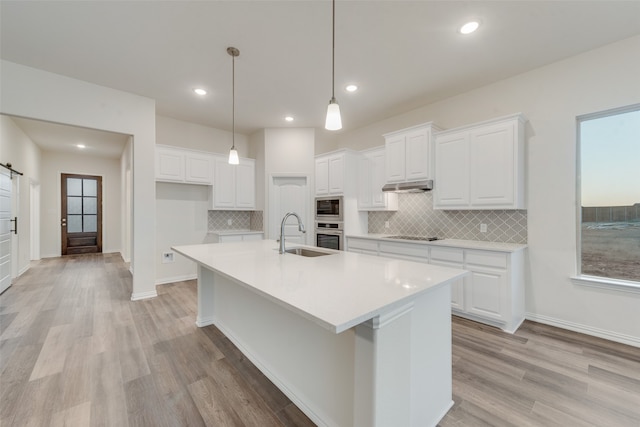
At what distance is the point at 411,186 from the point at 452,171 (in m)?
0.53

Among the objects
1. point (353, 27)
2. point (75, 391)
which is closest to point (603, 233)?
point (353, 27)

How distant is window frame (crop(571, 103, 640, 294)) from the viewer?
8.33 ft

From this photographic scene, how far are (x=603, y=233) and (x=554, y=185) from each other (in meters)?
0.65

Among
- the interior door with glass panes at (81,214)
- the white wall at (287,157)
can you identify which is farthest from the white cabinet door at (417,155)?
the interior door with glass panes at (81,214)

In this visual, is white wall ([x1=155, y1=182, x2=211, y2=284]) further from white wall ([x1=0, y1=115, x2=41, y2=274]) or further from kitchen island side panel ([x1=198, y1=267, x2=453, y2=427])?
kitchen island side panel ([x1=198, y1=267, x2=453, y2=427])

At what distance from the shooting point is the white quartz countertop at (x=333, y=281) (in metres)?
1.04

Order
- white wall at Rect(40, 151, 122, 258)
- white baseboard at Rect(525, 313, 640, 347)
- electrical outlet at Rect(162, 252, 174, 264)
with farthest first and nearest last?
white wall at Rect(40, 151, 122, 258) → electrical outlet at Rect(162, 252, 174, 264) → white baseboard at Rect(525, 313, 640, 347)

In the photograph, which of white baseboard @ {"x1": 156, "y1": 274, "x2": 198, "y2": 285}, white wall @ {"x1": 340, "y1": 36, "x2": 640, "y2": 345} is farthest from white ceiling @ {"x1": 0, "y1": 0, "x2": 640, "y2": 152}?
white baseboard @ {"x1": 156, "y1": 274, "x2": 198, "y2": 285}

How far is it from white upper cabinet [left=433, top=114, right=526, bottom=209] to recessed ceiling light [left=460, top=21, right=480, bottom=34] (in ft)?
3.47

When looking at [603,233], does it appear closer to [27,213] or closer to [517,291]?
[517,291]

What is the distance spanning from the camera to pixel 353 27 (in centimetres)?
237

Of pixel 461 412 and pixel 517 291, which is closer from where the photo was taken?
pixel 461 412

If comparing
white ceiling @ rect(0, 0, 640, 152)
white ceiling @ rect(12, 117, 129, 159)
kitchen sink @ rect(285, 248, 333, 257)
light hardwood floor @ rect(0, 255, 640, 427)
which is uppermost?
white ceiling @ rect(0, 0, 640, 152)

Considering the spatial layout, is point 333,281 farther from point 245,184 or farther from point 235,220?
point 235,220
